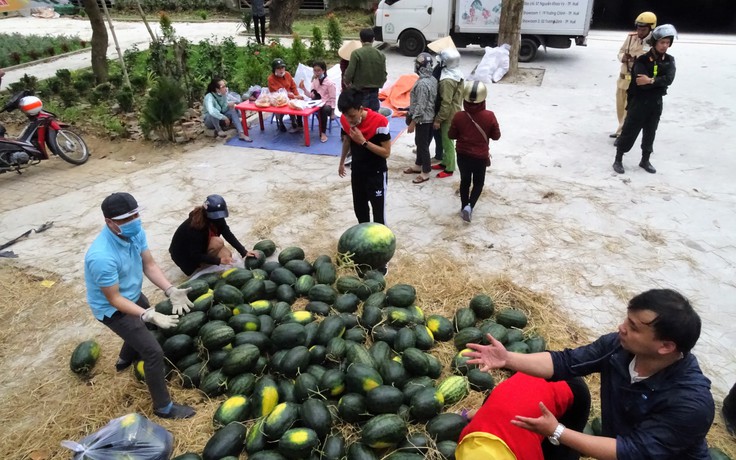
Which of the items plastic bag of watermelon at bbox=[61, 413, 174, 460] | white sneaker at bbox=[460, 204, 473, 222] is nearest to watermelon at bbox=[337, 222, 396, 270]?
white sneaker at bbox=[460, 204, 473, 222]

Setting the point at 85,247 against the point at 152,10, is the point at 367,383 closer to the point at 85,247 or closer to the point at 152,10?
the point at 85,247

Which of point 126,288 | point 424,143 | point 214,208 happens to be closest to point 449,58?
point 424,143

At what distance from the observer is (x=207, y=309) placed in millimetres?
4164

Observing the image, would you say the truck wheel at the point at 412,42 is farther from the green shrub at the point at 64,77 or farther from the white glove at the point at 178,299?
the white glove at the point at 178,299

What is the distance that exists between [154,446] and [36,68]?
16.4m

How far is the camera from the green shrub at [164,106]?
8.87 m

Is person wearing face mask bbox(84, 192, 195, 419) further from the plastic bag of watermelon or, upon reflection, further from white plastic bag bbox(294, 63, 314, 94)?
white plastic bag bbox(294, 63, 314, 94)

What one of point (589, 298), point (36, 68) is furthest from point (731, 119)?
point (36, 68)

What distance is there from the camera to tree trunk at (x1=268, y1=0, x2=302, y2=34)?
19.8m

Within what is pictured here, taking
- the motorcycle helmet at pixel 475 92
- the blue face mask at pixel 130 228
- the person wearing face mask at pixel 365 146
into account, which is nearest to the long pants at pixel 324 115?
the person wearing face mask at pixel 365 146

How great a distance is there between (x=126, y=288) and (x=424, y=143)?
504 cm

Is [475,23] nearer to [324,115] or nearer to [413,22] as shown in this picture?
[413,22]

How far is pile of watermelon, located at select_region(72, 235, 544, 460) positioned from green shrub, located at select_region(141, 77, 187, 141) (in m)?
5.41

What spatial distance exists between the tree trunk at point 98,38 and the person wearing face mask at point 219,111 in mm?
4035
